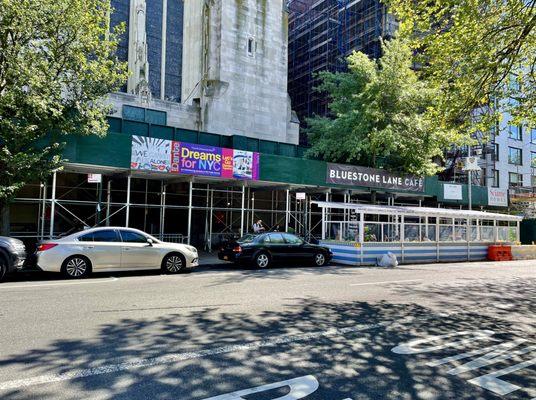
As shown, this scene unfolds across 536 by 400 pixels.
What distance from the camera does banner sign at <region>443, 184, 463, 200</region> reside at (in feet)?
93.8

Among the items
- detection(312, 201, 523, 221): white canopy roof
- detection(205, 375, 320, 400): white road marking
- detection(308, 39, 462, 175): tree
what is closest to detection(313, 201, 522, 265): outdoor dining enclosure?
detection(312, 201, 523, 221): white canopy roof

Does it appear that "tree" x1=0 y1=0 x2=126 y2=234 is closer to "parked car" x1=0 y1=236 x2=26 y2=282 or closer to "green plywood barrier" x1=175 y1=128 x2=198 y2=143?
"parked car" x1=0 y1=236 x2=26 y2=282

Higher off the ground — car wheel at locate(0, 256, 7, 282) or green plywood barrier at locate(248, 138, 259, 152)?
green plywood barrier at locate(248, 138, 259, 152)

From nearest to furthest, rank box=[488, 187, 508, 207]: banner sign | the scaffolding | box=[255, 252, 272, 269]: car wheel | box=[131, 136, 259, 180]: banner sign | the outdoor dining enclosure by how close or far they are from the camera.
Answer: box=[255, 252, 272, 269]: car wheel → box=[131, 136, 259, 180]: banner sign → the outdoor dining enclosure → box=[488, 187, 508, 207]: banner sign → the scaffolding

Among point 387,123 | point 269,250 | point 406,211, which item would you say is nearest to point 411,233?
point 406,211

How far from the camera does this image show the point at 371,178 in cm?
2366

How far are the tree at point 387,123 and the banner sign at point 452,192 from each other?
181 inches

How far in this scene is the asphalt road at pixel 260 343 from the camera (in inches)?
→ 167

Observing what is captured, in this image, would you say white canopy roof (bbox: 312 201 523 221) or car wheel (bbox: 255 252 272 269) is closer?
car wheel (bbox: 255 252 272 269)

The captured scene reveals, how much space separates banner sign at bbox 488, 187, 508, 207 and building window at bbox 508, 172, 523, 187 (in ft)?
42.5

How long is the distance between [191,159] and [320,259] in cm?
665

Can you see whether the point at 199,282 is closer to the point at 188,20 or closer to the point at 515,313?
the point at 515,313

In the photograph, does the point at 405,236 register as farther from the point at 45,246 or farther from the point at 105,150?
the point at 45,246

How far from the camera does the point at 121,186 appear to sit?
21438 millimetres
